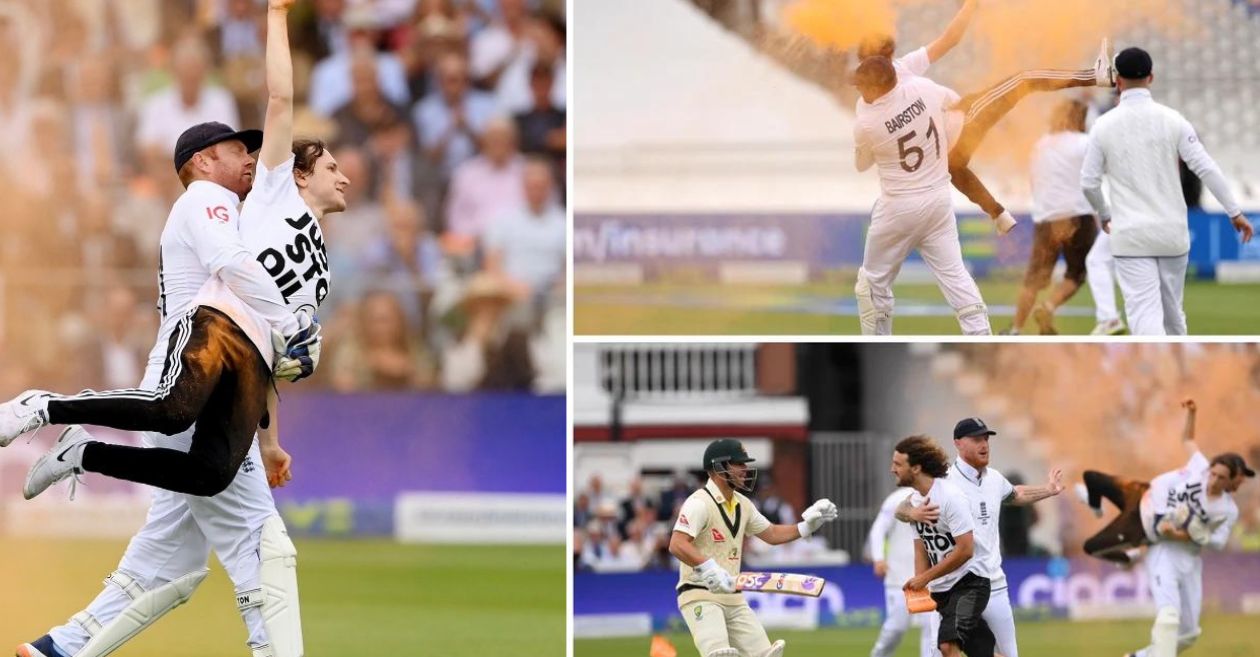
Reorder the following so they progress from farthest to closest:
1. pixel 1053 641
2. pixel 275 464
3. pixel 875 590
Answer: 1. pixel 875 590
2. pixel 1053 641
3. pixel 275 464

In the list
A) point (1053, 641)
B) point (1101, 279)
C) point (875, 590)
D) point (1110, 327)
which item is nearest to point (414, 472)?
point (875, 590)

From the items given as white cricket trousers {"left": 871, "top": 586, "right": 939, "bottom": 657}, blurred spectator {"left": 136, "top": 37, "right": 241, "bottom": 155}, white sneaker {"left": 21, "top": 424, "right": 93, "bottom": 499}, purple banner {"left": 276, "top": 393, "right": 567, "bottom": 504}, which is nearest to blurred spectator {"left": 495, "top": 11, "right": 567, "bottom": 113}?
blurred spectator {"left": 136, "top": 37, "right": 241, "bottom": 155}

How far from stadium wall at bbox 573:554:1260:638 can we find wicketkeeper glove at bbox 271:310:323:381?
699cm

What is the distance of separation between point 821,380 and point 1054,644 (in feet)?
14.2

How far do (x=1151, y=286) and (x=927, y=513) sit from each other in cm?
258

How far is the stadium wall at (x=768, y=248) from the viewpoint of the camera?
35.0 ft

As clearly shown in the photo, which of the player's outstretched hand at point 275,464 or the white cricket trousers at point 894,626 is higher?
the player's outstretched hand at point 275,464

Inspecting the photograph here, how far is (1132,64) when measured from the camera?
10.1m

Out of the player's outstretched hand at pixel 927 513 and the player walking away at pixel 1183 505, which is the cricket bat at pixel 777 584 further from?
the player walking away at pixel 1183 505

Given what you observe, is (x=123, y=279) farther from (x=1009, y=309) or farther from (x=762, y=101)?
(x=1009, y=309)

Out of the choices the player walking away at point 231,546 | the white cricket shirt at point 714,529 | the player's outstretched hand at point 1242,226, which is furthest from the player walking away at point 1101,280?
the player walking away at point 231,546

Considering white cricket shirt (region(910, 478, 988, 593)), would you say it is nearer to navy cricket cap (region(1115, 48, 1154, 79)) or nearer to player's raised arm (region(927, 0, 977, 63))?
player's raised arm (region(927, 0, 977, 63))

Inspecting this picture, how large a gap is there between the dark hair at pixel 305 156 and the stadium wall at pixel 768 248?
12.7 ft

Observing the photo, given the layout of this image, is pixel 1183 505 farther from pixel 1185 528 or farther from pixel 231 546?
pixel 231 546
